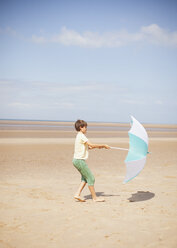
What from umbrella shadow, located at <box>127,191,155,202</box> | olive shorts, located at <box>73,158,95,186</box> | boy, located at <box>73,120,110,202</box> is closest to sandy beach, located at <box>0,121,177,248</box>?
umbrella shadow, located at <box>127,191,155,202</box>

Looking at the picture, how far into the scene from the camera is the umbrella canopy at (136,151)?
5.55 meters

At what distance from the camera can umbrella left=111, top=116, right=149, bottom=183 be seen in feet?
18.2

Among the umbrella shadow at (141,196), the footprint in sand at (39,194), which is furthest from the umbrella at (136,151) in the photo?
the footprint in sand at (39,194)

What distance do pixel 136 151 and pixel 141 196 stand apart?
49.1 inches

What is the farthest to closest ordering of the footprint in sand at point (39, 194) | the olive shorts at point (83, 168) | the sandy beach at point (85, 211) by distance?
the footprint in sand at point (39, 194) → the olive shorts at point (83, 168) → the sandy beach at point (85, 211)

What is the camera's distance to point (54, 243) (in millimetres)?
3684

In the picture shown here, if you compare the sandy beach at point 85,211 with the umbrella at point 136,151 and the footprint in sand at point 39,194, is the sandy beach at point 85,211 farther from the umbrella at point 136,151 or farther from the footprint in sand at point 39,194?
the umbrella at point 136,151

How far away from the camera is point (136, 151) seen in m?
5.70

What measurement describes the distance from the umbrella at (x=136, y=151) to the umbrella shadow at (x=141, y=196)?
72cm

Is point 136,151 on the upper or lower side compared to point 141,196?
upper

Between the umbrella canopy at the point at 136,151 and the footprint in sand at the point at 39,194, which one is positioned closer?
the umbrella canopy at the point at 136,151

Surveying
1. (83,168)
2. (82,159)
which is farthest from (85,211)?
(82,159)

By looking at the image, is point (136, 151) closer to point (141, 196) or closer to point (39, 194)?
point (141, 196)

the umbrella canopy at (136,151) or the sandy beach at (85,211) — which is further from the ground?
the umbrella canopy at (136,151)
